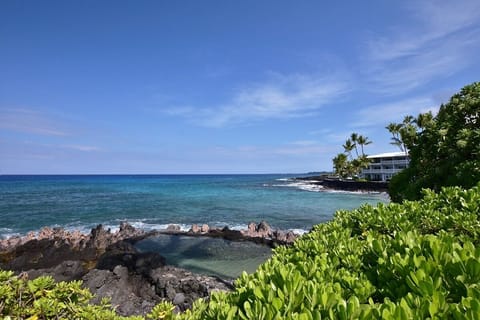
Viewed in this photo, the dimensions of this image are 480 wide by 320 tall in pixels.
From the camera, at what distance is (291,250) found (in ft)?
11.9

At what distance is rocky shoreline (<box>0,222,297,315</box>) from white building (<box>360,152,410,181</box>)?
49469mm

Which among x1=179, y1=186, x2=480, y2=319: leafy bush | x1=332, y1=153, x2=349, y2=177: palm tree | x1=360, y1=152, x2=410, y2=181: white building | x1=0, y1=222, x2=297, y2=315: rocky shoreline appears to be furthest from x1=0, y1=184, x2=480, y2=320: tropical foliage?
x1=332, y1=153, x2=349, y2=177: palm tree

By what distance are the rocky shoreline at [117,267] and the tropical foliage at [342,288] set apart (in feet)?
12.6

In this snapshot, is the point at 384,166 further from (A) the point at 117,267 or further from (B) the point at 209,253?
(A) the point at 117,267

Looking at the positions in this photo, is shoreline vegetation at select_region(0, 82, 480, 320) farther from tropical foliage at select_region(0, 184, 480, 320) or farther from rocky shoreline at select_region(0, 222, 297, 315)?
rocky shoreline at select_region(0, 222, 297, 315)

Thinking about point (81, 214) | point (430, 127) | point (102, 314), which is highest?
point (430, 127)

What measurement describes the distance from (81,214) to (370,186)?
150ft

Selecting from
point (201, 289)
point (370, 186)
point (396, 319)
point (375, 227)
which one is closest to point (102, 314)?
point (396, 319)

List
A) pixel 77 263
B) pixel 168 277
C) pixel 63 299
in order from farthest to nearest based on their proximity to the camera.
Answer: pixel 77 263
pixel 168 277
pixel 63 299

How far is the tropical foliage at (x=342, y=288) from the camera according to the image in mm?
1644

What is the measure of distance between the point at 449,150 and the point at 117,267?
1289cm

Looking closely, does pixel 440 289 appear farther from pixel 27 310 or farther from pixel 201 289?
pixel 201 289

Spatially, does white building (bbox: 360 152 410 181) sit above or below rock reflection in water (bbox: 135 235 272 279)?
above

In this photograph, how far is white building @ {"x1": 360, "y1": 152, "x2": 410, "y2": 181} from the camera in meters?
58.0
